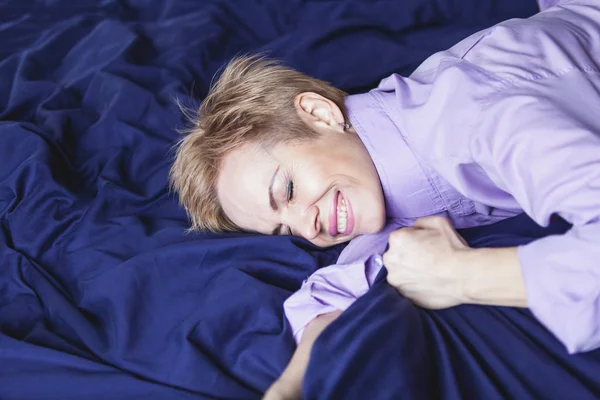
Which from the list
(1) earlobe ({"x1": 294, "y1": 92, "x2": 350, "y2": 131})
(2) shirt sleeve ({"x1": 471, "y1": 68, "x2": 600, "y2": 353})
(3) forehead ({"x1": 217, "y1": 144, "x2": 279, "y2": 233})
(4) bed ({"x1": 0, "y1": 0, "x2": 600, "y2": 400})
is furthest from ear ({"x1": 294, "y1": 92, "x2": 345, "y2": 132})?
(2) shirt sleeve ({"x1": 471, "y1": 68, "x2": 600, "y2": 353})

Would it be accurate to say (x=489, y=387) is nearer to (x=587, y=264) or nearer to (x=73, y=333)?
(x=587, y=264)

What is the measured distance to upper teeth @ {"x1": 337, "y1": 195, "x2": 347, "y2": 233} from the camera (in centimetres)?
113

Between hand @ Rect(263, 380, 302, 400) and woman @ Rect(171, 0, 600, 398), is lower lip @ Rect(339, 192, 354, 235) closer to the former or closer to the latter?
woman @ Rect(171, 0, 600, 398)

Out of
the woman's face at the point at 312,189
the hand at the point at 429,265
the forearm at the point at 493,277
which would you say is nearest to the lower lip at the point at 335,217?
the woman's face at the point at 312,189

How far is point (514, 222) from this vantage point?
3.63 feet

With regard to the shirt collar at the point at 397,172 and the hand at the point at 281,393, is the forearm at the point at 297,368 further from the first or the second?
the shirt collar at the point at 397,172

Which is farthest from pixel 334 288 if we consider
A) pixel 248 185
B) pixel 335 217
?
pixel 248 185

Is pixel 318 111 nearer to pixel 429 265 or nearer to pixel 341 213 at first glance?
pixel 341 213

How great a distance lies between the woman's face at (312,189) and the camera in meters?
1.12

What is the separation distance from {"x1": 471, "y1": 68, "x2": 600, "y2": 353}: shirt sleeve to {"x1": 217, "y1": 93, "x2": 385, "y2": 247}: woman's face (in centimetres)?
26

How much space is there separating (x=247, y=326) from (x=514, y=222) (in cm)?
48

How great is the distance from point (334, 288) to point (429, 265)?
0.17 meters

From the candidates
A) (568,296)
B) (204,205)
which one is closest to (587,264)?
(568,296)

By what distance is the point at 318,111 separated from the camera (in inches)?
49.4
